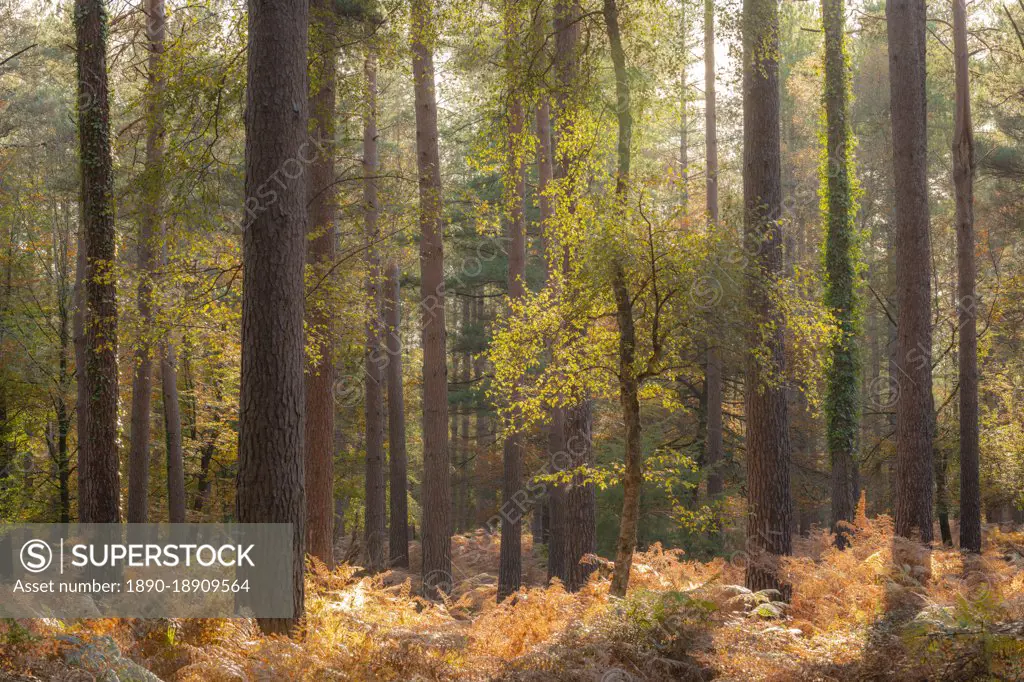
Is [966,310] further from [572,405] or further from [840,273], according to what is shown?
[572,405]

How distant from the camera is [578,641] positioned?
593 centimetres

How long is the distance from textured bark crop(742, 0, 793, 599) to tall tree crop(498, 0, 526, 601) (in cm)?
251

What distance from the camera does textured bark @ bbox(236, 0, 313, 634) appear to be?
625 cm

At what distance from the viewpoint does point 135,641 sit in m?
5.85

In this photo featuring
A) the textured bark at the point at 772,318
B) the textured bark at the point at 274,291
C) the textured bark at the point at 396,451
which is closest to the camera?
the textured bark at the point at 274,291

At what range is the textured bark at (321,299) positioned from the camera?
9352mm

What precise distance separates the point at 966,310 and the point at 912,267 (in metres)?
3.90

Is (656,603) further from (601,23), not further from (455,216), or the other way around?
(455,216)

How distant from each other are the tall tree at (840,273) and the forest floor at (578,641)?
20.6 ft

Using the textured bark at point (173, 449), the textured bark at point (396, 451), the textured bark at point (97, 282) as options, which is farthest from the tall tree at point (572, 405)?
the textured bark at point (173, 449)

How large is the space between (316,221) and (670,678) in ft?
21.8

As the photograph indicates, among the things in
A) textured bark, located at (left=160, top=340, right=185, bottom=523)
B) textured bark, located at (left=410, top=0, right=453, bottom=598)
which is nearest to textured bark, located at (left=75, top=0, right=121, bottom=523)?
textured bark, located at (left=410, top=0, right=453, bottom=598)

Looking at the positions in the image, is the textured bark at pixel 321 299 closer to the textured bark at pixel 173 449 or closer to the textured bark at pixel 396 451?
the textured bark at pixel 173 449

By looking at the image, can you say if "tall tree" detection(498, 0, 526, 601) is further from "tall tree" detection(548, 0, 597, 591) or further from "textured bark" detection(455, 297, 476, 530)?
"textured bark" detection(455, 297, 476, 530)
